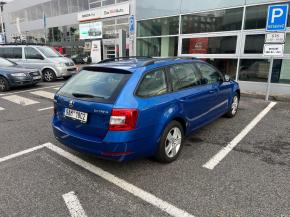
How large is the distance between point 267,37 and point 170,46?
545 centimetres

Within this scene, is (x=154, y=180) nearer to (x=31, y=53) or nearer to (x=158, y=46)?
(x=158, y=46)

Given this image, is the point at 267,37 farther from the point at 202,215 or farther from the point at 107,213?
the point at 107,213

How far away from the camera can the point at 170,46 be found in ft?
41.0

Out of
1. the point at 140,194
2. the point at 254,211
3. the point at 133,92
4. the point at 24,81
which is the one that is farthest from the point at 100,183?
the point at 24,81

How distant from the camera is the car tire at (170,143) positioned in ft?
11.7

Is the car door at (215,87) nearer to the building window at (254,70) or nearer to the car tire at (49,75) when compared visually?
the building window at (254,70)

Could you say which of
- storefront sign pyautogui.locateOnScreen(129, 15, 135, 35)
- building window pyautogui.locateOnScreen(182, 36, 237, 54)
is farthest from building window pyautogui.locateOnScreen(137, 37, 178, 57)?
storefront sign pyautogui.locateOnScreen(129, 15, 135, 35)

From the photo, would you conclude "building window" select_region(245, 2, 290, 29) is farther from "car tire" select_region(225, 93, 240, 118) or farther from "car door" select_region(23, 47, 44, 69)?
"car door" select_region(23, 47, 44, 69)

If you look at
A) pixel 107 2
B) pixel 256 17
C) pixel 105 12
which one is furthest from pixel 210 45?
pixel 107 2

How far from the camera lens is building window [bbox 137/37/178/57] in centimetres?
1235

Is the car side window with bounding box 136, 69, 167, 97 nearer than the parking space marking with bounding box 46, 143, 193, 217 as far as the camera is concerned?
No

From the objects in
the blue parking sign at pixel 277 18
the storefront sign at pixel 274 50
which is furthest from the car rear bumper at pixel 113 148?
the blue parking sign at pixel 277 18

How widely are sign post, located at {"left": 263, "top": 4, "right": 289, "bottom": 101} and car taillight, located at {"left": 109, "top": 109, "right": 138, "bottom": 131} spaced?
6.58 m

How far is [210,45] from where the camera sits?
423 inches
